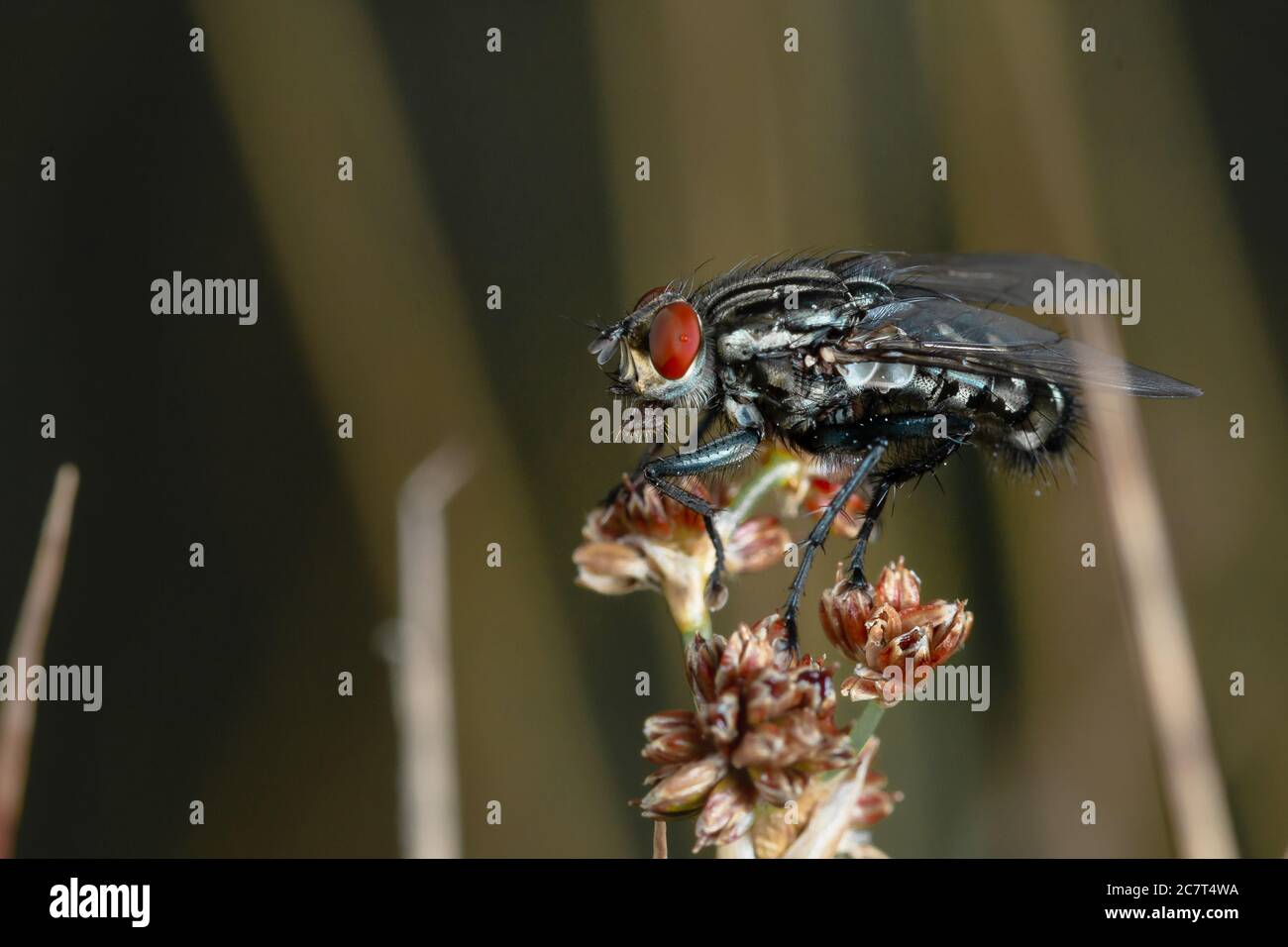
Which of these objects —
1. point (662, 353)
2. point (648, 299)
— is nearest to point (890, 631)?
point (662, 353)

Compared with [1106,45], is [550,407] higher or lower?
lower

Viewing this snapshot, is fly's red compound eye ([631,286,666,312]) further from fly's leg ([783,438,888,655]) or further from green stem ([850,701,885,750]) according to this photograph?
green stem ([850,701,885,750])

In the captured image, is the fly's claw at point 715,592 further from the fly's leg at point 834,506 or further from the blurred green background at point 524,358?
the blurred green background at point 524,358

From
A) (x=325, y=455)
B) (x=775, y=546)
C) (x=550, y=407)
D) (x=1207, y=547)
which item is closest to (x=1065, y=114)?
(x=1207, y=547)

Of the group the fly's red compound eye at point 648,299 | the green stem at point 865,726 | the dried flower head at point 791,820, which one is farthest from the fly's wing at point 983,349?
the dried flower head at point 791,820
